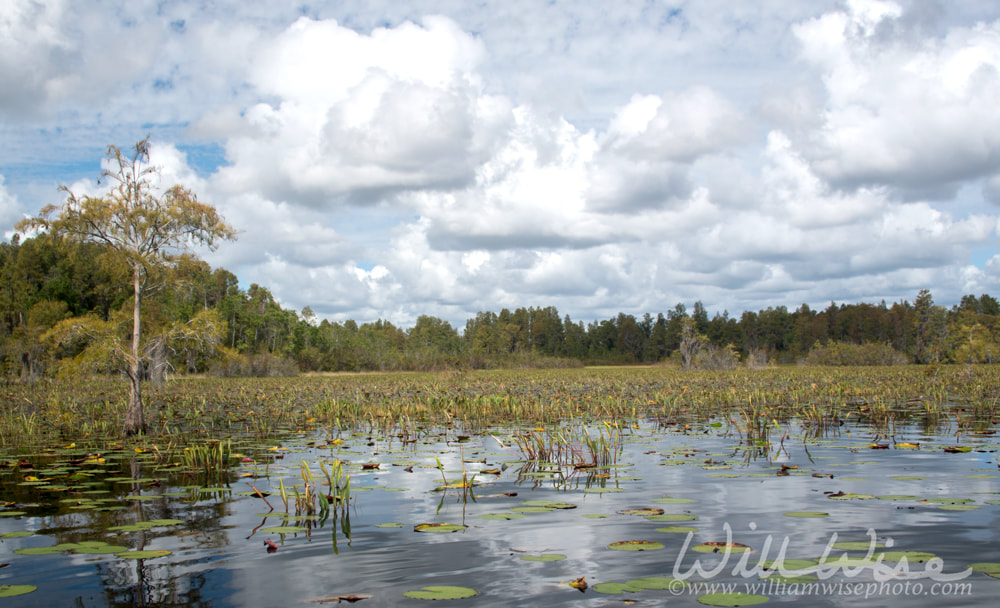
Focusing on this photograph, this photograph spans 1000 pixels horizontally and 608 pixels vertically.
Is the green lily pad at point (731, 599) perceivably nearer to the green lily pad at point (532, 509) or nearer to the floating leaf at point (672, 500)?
the green lily pad at point (532, 509)

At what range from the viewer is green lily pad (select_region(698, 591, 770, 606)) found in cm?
412

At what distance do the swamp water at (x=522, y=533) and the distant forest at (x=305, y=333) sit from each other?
6574mm

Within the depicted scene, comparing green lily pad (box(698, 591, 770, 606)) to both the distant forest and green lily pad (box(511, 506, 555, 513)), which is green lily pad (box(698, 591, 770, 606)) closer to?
green lily pad (box(511, 506, 555, 513))

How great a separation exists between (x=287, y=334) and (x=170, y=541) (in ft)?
230

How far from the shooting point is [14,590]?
4711 mm

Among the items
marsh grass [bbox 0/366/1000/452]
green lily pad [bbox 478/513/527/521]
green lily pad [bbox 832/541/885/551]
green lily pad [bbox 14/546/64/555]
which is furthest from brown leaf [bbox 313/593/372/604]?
marsh grass [bbox 0/366/1000/452]

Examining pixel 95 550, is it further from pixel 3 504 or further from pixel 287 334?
pixel 287 334

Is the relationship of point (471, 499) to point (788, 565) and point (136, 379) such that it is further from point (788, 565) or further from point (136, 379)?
point (136, 379)

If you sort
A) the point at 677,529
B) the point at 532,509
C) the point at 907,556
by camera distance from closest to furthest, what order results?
the point at 907,556 < the point at 677,529 < the point at 532,509

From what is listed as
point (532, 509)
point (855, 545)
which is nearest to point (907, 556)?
point (855, 545)

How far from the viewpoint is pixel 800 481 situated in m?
8.38

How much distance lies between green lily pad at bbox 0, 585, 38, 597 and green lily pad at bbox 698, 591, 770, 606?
15.6 ft

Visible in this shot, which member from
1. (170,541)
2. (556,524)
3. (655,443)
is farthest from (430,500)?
(655,443)

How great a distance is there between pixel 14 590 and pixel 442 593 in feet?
10.3
